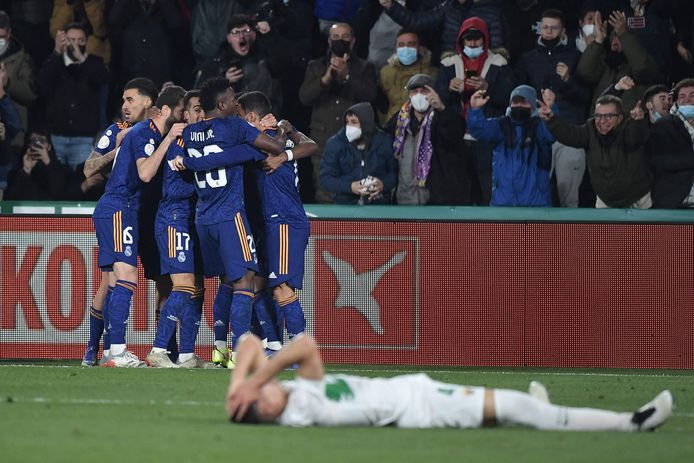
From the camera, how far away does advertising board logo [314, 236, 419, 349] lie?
47.9ft

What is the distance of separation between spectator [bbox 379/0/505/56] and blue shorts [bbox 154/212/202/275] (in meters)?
4.49

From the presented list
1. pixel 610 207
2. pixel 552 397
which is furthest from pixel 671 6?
pixel 552 397

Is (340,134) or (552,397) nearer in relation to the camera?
(552,397)

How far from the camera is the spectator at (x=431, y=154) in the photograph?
15188 millimetres

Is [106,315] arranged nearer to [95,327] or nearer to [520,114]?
[95,327]

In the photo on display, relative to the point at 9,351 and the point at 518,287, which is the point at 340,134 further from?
the point at 9,351

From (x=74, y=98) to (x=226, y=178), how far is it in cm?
482

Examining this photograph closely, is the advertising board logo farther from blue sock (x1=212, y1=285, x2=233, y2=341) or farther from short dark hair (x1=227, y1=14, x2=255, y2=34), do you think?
short dark hair (x1=227, y1=14, x2=255, y2=34)

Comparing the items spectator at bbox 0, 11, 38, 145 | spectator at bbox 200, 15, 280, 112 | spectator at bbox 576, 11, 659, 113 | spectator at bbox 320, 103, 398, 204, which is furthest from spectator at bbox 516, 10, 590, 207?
spectator at bbox 0, 11, 38, 145

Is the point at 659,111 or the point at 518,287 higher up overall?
the point at 659,111

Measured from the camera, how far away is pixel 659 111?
1523 centimetres

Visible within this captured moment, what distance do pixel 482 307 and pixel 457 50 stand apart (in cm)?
313

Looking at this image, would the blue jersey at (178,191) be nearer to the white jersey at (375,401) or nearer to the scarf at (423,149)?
the scarf at (423,149)

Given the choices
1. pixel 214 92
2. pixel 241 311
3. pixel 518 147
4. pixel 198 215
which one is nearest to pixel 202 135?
pixel 214 92
